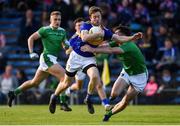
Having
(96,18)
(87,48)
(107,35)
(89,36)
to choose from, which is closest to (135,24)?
(96,18)

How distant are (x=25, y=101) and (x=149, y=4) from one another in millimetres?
7329

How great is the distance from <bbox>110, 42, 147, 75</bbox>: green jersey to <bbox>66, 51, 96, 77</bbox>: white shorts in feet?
5.34

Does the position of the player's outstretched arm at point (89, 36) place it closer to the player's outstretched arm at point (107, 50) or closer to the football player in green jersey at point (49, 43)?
the player's outstretched arm at point (107, 50)

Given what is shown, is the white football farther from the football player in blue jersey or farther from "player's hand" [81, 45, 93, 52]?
"player's hand" [81, 45, 93, 52]

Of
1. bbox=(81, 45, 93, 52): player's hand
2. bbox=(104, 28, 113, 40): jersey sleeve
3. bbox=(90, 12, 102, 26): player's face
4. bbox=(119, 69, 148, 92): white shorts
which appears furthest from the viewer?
bbox=(90, 12, 102, 26): player's face

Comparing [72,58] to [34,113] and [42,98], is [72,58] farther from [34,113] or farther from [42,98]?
[42,98]

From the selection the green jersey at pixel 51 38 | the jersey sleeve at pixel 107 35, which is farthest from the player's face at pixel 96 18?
the green jersey at pixel 51 38

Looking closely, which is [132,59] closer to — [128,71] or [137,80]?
[128,71]

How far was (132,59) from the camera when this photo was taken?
18.1 metres

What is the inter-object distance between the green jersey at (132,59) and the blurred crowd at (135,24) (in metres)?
10.3

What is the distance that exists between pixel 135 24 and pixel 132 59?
1350 cm

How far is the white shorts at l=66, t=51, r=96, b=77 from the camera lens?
64.6 feet

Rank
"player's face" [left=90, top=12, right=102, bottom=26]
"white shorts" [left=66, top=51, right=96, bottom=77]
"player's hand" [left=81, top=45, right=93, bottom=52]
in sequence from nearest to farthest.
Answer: "player's hand" [left=81, top=45, right=93, bottom=52] < "player's face" [left=90, top=12, right=102, bottom=26] < "white shorts" [left=66, top=51, right=96, bottom=77]

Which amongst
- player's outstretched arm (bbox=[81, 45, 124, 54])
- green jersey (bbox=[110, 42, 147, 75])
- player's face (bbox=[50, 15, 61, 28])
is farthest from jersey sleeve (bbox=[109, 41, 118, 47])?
player's face (bbox=[50, 15, 61, 28])
